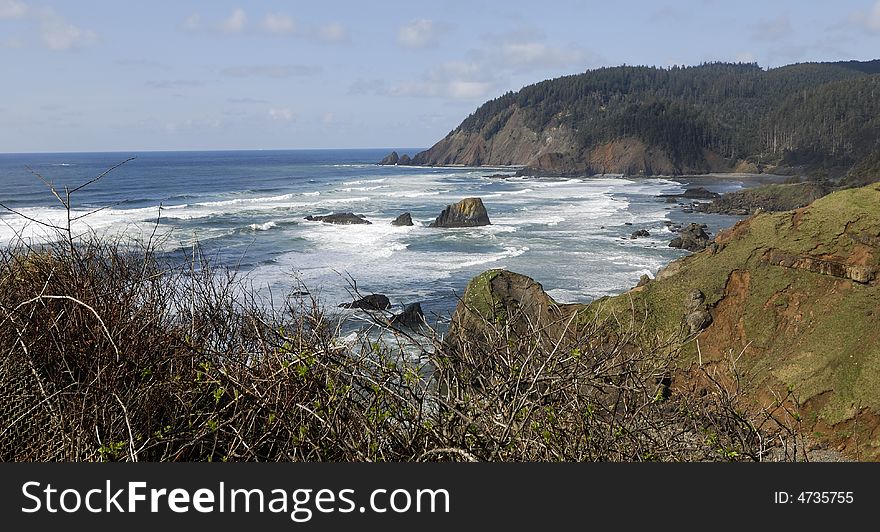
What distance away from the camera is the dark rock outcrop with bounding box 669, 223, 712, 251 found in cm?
3888

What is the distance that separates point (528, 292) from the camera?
1883cm

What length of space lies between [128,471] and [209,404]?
1.57 meters

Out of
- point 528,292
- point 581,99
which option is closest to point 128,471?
point 528,292

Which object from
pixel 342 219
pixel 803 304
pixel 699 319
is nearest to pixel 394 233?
pixel 342 219

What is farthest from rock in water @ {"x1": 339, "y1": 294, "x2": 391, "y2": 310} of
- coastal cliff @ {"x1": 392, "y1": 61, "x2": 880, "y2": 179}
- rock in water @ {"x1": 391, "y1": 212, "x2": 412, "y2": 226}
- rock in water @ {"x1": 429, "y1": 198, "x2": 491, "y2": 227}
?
coastal cliff @ {"x1": 392, "y1": 61, "x2": 880, "y2": 179}

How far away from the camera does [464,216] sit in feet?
161

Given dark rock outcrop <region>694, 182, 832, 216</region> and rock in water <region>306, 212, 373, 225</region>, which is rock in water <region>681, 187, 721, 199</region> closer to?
dark rock outcrop <region>694, 182, 832, 216</region>

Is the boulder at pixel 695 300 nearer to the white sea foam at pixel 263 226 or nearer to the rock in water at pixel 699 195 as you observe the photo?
the white sea foam at pixel 263 226

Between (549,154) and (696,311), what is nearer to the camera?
(696,311)

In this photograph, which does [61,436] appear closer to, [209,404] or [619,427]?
[209,404]

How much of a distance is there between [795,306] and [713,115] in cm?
13931

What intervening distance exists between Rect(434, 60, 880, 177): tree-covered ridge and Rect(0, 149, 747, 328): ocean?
121ft

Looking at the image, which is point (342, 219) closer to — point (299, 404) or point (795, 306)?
point (795, 306)

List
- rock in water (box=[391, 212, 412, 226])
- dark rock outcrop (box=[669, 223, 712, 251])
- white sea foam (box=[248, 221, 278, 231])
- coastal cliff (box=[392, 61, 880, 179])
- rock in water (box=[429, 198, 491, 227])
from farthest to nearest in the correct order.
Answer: coastal cliff (box=[392, 61, 880, 179]) → rock in water (box=[391, 212, 412, 226]) → rock in water (box=[429, 198, 491, 227]) → white sea foam (box=[248, 221, 278, 231]) → dark rock outcrop (box=[669, 223, 712, 251])
